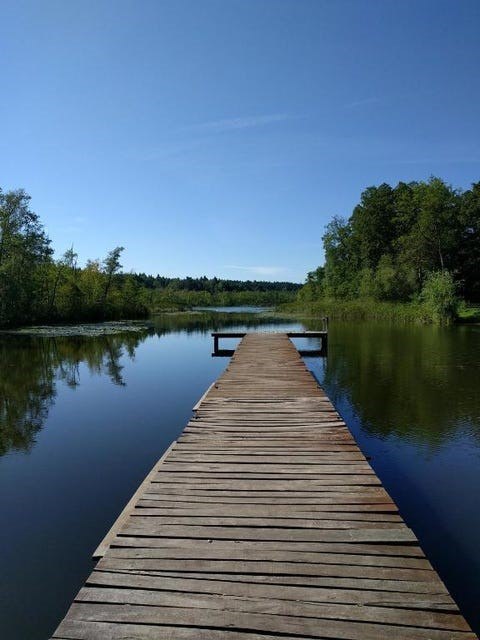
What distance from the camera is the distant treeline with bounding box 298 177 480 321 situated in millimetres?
39438

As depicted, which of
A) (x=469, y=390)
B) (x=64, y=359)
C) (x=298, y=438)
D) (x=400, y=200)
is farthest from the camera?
(x=400, y=200)

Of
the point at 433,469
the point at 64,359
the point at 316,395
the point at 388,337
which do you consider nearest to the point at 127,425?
the point at 316,395

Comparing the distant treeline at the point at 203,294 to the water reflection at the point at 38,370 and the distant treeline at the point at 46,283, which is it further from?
the water reflection at the point at 38,370

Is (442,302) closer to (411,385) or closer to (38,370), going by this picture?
(411,385)

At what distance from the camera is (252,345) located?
1750 cm

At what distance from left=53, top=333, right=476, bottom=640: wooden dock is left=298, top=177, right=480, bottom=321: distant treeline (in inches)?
1306

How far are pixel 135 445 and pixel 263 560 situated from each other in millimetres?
5597

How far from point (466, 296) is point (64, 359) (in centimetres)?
4203

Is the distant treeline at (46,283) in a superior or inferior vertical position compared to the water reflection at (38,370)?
superior

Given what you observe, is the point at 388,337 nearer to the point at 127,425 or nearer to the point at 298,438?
the point at 127,425

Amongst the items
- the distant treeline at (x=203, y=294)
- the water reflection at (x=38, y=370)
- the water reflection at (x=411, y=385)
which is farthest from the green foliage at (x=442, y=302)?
the distant treeline at (x=203, y=294)

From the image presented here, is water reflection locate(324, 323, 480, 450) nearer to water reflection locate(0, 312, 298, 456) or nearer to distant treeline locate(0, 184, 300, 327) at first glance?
water reflection locate(0, 312, 298, 456)

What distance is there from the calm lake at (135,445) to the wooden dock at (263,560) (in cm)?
103

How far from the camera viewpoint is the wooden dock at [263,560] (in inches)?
104
